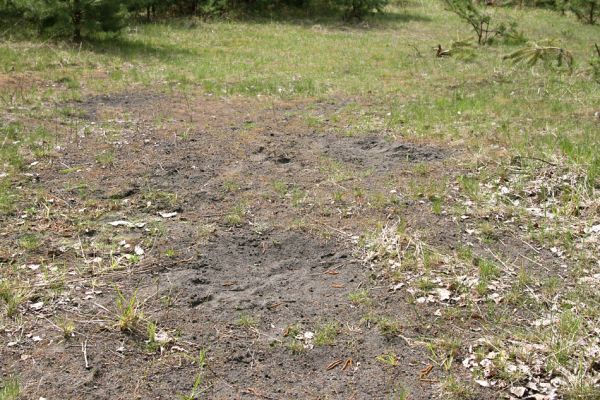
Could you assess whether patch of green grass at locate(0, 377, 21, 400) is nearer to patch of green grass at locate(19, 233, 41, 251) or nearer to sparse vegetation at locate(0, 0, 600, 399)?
sparse vegetation at locate(0, 0, 600, 399)

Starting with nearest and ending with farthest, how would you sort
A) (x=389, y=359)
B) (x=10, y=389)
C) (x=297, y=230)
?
1. (x=10, y=389)
2. (x=389, y=359)
3. (x=297, y=230)

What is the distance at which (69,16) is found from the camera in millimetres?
13062

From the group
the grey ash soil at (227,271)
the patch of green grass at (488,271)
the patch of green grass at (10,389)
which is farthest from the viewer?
the patch of green grass at (488,271)

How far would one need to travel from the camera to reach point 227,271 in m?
5.16

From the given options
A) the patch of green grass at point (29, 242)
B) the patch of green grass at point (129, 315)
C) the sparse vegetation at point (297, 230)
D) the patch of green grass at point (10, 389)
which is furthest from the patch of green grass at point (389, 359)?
the patch of green grass at point (29, 242)

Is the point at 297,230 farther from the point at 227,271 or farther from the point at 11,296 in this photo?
the point at 11,296

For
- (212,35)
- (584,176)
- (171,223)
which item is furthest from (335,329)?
(212,35)

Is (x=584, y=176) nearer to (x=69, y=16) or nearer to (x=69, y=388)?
(x=69, y=388)

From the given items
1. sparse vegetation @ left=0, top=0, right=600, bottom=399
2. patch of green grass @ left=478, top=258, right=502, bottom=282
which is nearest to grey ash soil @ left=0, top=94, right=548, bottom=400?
sparse vegetation @ left=0, top=0, right=600, bottom=399

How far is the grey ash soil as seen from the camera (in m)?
3.96

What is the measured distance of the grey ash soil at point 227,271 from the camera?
396 centimetres

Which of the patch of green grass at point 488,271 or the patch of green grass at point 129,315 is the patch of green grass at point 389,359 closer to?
the patch of green grass at point 488,271

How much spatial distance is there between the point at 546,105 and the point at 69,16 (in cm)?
897

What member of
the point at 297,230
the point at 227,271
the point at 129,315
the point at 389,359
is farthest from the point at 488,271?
the point at 129,315
